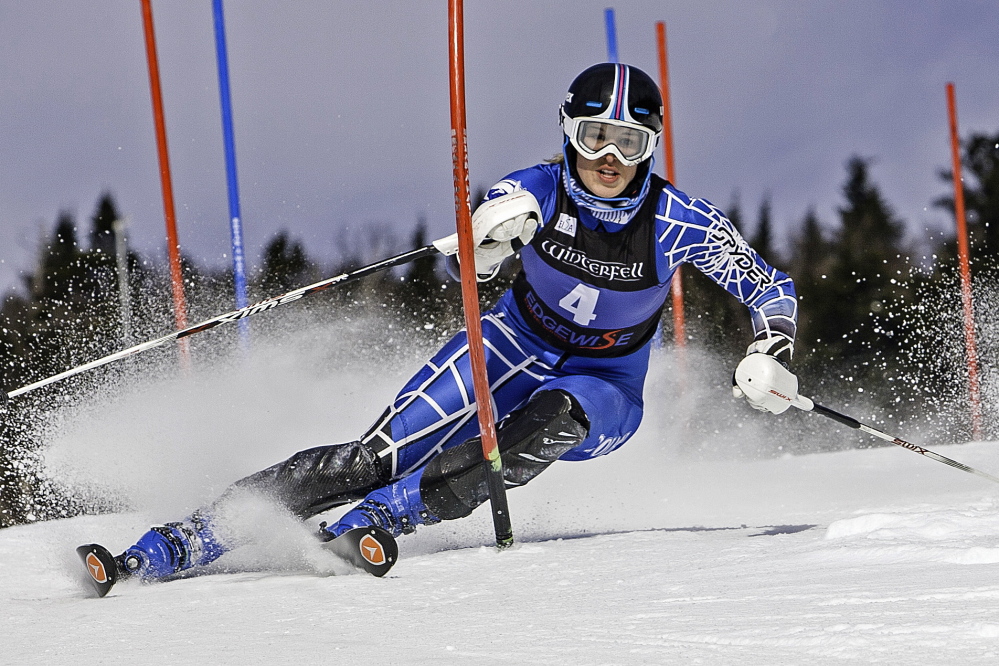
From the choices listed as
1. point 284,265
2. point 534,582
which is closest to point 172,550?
point 534,582

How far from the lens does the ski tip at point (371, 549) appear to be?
256 cm

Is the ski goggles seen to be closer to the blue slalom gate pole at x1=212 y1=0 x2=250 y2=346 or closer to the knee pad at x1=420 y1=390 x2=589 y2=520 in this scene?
the knee pad at x1=420 y1=390 x2=589 y2=520

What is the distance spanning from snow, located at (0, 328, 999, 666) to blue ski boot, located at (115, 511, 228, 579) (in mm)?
70

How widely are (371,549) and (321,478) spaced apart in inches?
23.9

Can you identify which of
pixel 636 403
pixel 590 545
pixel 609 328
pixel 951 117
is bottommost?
pixel 590 545

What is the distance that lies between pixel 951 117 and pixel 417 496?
18.6 feet

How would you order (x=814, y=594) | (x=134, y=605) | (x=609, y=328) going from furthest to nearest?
(x=609, y=328)
(x=134, y=605)
(x=814, y=594)

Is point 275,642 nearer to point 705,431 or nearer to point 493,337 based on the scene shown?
point 493,337

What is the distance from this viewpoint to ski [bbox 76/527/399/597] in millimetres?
2564

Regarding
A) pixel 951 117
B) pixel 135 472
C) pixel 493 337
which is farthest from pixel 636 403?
pixel 951 117

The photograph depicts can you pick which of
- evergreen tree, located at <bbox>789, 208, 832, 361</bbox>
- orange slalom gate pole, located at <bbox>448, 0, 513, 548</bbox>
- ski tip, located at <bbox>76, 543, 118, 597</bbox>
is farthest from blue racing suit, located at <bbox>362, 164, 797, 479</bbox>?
evergreen tree, located at <bbox>789, 208, 832, 361</bbox>

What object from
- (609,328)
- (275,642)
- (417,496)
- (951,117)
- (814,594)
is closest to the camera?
(275,642)

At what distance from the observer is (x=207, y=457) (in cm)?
417

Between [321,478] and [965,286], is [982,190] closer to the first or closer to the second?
[965,286]
